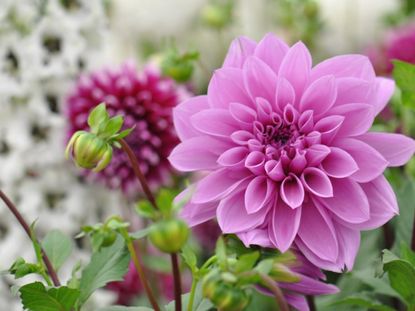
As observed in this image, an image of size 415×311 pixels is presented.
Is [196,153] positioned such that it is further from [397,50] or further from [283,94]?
[397,50]

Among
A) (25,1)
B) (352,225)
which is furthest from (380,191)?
(25,1)

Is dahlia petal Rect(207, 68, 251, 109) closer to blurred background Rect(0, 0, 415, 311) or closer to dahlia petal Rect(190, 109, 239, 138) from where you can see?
dahlia petal Rect(190, 109, 239, 138)

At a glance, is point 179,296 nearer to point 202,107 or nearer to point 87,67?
point 202,107

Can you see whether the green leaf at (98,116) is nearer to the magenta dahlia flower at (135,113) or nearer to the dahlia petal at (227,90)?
the dahlia petal at (227,90)

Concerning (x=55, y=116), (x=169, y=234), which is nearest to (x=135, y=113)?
(x=55, y=116)

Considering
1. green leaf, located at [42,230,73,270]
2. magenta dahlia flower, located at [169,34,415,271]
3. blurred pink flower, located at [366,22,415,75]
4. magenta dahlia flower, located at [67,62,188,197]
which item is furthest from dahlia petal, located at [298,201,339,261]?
blurred pink flower, located at [366,22,415,75]

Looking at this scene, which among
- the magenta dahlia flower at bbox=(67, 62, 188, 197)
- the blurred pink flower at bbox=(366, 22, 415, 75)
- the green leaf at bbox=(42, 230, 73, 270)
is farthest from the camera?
the blurred pink flower at bbox=(366, 22, 415, 75)
